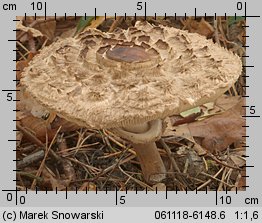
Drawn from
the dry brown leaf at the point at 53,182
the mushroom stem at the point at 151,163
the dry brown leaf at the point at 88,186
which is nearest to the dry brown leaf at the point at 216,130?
the mushroom stem at the point at 151,163

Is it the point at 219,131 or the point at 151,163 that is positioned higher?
the point at 219,131

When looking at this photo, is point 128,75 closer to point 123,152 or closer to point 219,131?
point 123,152

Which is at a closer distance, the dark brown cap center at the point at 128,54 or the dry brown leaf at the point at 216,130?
the dark brown cap center at the point at 128,54

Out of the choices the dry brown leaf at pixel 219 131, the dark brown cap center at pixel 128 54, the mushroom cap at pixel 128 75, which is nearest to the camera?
the mushroom cap at pixel 128 75

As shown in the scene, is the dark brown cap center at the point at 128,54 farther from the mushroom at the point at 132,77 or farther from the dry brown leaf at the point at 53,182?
the dry brown leaf at the point at 53,182

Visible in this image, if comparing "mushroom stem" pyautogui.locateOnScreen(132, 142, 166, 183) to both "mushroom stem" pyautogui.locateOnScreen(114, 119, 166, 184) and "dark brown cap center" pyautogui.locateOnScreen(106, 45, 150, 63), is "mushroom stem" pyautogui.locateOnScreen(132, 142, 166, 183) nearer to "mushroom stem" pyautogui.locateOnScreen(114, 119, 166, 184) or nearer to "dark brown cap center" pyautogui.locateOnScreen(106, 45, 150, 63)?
"mushroom stem" pyautogui.locateOnScreen(114, 119, 166, 184)

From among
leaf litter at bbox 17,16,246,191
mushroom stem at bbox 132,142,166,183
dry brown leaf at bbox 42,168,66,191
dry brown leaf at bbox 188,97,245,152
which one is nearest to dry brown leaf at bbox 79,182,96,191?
leaf litter at bbox 17,16,246,191

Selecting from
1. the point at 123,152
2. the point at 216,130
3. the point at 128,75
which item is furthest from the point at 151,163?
the point at 128,75

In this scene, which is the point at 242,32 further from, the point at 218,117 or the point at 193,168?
the point at 193,168

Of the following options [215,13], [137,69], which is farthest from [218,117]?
[137,69]
